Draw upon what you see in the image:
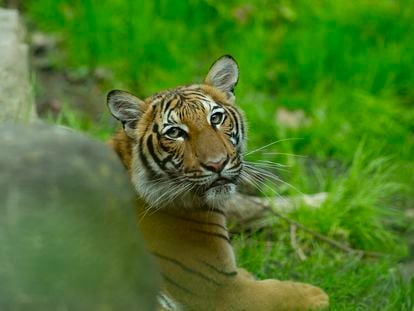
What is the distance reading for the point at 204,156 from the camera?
11.7 ft

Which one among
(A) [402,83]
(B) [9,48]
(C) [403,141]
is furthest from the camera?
(A) [402,83]

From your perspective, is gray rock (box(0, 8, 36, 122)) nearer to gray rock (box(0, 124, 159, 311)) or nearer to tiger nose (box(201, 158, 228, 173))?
tiger nose (box(201, 158, 228, 173))

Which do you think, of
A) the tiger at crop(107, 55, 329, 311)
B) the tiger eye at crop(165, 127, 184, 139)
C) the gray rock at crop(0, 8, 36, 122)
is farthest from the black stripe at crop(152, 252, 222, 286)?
the gray rock at crop(0, 8, 36, 122)

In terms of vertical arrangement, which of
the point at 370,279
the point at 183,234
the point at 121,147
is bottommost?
the point at 370,279

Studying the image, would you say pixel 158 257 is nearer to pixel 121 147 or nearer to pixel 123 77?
pixel 121 147

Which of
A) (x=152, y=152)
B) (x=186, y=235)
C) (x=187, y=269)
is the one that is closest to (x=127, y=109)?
(x=152, y=152)

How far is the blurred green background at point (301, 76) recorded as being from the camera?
5.67 meters

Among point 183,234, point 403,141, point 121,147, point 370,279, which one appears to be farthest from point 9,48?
point 403,141

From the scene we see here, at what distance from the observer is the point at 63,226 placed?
2340 mm

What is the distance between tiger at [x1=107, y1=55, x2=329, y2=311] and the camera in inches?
143

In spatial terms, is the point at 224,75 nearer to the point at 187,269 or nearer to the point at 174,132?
the point at 174,132

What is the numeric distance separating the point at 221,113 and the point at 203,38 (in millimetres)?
3694

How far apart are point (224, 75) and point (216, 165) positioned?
64cm

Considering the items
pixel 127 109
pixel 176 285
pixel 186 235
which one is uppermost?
pixel 127 109
